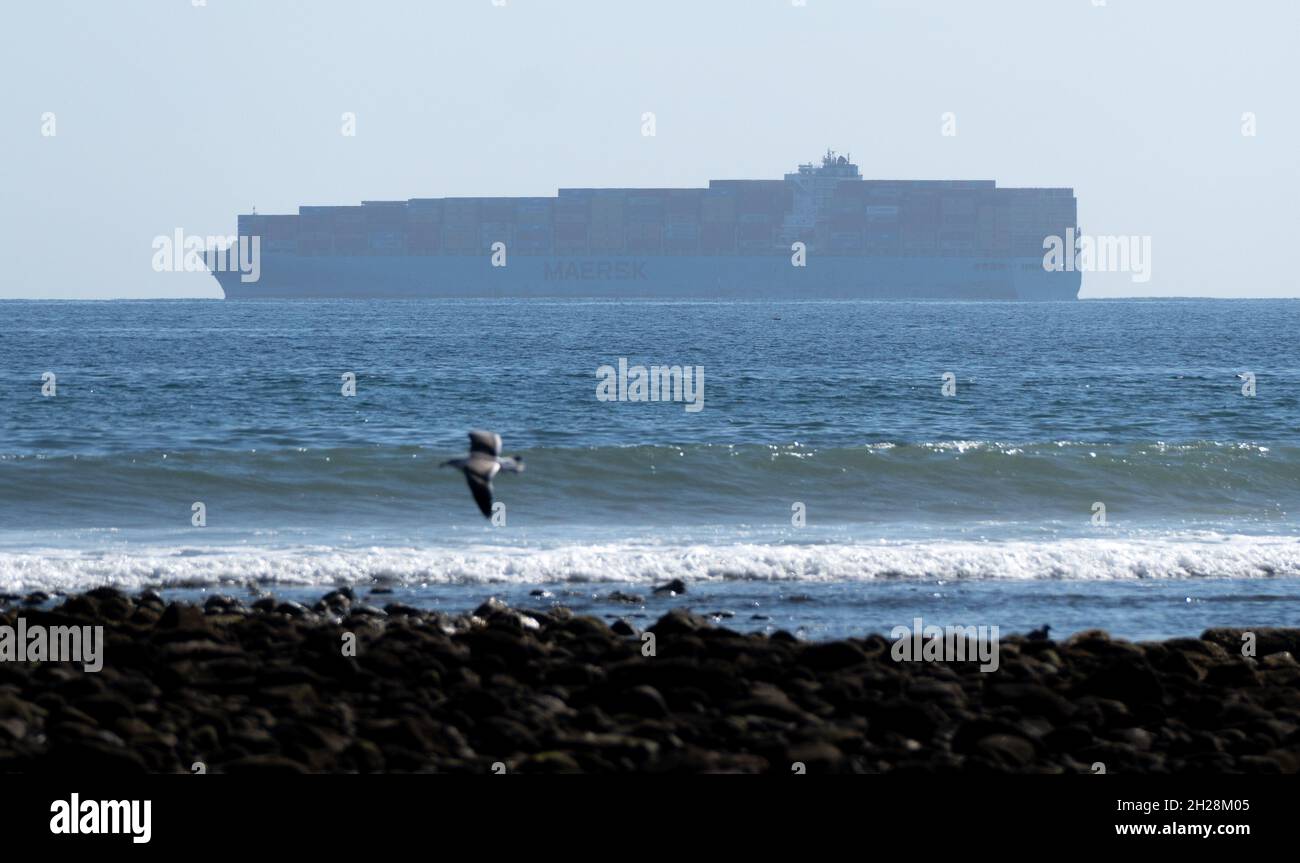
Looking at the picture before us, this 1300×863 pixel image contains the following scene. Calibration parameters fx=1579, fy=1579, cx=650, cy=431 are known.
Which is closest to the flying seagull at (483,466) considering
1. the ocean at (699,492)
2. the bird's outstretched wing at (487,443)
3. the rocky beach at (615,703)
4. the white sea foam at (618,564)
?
the bird's outstretched wing at (487,443)

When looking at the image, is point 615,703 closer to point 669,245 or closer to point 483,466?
point 483,466

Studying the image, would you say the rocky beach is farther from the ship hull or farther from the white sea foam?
the ship hull

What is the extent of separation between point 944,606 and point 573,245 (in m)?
155

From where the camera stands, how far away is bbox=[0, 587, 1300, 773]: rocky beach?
7.34m

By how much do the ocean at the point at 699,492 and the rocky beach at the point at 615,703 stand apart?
7.21 ft

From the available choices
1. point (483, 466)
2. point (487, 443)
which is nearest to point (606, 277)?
point (487, 443)

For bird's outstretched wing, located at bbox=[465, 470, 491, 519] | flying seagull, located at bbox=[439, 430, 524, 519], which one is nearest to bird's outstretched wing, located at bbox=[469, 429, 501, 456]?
flying seagull, located at bbox=[439, 430, 524, 519]

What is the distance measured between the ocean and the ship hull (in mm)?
117337

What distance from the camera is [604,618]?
476 inches

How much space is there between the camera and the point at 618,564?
49.0ft

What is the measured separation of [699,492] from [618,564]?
670 centimetres

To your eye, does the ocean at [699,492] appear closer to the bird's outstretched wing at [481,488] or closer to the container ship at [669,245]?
the bird's outstretched wing at [481,488]

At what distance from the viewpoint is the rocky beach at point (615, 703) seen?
734 cm
